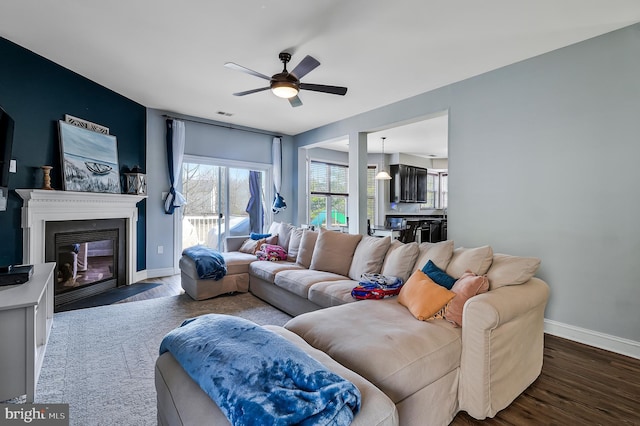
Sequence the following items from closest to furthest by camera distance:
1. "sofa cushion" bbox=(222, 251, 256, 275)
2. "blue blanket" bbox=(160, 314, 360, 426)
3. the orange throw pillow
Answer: "blue blanket" bbox=(160, 314, 360, 426) → the orange throw pillow → "sofa cushion" bbox=(222, 251, 256, 275)

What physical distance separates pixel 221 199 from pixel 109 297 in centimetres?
246

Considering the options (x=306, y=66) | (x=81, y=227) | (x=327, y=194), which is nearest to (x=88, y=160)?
(x=81, y=227)

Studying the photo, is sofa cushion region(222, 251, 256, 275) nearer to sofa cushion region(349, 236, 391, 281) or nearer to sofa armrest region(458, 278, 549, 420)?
sofa cushion region(349, 236, 391, 281)

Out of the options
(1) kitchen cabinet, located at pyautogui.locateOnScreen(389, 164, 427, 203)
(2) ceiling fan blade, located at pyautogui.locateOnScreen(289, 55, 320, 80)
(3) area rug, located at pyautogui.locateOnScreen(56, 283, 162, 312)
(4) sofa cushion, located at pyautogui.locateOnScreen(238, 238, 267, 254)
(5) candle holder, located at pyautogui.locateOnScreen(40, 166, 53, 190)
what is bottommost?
(3) area rug, located at pyautogui.locateOnScreen(56, 283, 162, 312)

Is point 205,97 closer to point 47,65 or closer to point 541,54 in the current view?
point 47,65

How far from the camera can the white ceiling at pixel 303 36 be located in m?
2.41

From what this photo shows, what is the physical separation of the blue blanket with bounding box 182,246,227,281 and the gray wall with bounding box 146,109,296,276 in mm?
1525

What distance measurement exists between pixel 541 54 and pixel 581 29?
0.44m

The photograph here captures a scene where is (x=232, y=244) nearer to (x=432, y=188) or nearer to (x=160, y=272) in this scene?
(x=160, y=272)

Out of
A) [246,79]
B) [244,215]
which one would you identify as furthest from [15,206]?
[244,215]

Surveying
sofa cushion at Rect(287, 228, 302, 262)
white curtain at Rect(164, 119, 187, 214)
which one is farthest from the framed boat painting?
sofa cushion at Rect(287, 228, 302, 262)

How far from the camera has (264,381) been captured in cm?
101

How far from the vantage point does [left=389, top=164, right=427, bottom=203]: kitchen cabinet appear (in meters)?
8.42

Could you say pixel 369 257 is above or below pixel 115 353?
above
